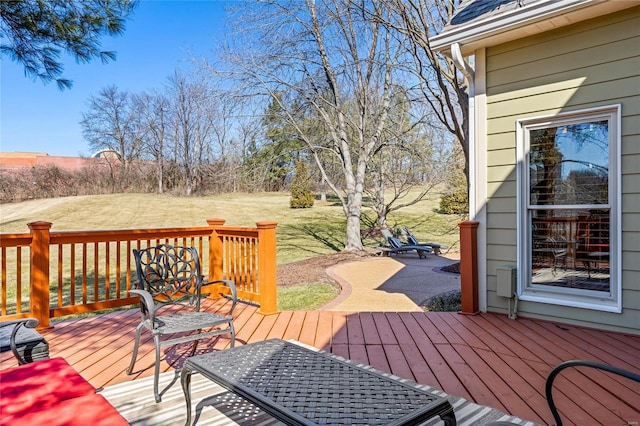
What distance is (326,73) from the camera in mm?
10578

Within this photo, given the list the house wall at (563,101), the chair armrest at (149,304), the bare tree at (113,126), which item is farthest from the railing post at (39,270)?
the bare tree at (113,126)

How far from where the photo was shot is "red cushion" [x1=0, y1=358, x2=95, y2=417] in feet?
4.70

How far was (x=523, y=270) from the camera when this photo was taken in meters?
4.23

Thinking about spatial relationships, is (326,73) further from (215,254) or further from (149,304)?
(149,304)

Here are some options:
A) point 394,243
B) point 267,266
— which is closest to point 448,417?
point 267,266

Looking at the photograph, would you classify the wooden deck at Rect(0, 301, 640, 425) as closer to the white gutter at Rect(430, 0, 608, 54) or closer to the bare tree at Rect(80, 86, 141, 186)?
the white gutter at Rect(430, 0, 608, 54)

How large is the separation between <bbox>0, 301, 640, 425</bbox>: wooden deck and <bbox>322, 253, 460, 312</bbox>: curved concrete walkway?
159 cm

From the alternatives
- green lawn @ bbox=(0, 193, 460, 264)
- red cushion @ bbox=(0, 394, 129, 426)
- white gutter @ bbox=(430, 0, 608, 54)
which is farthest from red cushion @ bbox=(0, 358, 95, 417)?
green lawn @ bbox=(0, 193, 460, 264)

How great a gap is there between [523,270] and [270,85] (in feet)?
25.9

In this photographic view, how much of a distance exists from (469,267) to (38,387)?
402 cm

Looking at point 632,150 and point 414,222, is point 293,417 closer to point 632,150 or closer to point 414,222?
point 632,150

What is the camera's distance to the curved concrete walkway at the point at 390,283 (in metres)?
6.10

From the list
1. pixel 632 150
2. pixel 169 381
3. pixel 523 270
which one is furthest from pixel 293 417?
pixel 632 150

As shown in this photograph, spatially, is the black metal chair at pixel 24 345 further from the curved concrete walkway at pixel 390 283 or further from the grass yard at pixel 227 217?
the grass yard at pixel 227 217
